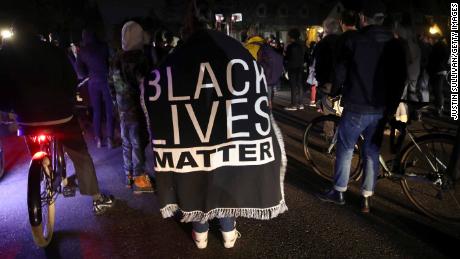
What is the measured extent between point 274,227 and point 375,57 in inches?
76.9

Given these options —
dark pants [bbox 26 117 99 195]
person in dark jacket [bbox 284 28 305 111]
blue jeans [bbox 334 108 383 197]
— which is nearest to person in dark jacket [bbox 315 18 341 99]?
blue jeans [bbox 334 108 383 197]

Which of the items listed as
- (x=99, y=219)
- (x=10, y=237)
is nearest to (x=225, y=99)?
(x=99, y=219)

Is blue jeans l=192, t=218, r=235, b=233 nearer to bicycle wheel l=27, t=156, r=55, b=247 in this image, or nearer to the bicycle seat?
bicycle wheel l=27, t=156, r=55, b=247

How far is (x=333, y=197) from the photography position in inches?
166

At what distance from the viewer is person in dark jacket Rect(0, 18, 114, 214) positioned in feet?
10.7

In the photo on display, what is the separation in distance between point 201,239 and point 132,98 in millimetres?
2047

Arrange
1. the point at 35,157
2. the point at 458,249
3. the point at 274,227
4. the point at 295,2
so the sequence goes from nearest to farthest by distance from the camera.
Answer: the point at 458,249 → the point at 35,157 → the point at 274,227 → the point at 295,2

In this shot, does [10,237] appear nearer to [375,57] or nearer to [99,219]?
[99,219]

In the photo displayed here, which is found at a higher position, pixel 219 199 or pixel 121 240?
pixel 219 199

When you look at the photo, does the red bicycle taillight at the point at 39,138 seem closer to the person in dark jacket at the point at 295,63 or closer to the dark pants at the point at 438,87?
Answer: the person in dark jacket at the point at 295,63

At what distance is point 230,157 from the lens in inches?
110

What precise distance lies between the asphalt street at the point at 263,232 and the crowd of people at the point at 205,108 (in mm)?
246

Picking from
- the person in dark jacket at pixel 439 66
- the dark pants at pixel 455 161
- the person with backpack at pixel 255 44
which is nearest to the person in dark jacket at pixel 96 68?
the person with backpack at pixel 255 44

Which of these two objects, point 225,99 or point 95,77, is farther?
point 95,77
